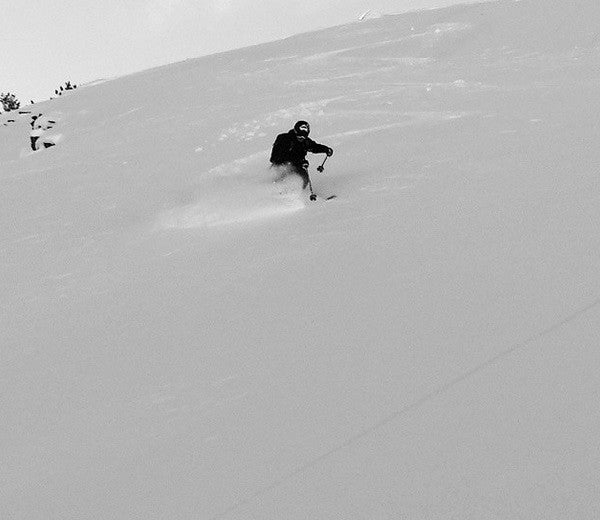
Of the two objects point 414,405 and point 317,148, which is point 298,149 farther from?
point 414,405

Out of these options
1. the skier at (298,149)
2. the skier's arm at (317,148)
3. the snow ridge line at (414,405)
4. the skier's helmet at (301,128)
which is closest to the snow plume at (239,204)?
the skier at (298,149)

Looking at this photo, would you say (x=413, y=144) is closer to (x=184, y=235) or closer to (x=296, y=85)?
(x=184, y=235)

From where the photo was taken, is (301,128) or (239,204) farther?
(239,204)

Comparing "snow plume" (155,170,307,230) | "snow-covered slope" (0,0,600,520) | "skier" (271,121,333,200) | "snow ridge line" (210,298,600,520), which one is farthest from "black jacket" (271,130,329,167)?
"snow ridge line" (210,298,600,520)

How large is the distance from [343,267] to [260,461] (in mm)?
2348

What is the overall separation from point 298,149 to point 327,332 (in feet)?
14.3

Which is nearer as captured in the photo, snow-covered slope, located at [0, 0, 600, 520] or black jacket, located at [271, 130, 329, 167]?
snow-covered slope, located at [0, 0, 600, 520]

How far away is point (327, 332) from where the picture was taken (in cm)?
365

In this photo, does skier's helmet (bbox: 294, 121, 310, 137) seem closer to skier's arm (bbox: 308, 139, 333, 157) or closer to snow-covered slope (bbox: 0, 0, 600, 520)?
skier's arm (bbox: 308, 139, 333, 157)

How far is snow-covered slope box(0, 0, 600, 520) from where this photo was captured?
2328 mm

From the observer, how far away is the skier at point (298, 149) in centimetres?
755

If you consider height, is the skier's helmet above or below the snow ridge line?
above

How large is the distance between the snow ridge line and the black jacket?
499cm

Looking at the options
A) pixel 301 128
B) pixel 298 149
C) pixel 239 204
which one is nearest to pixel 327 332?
pixel 298 149
